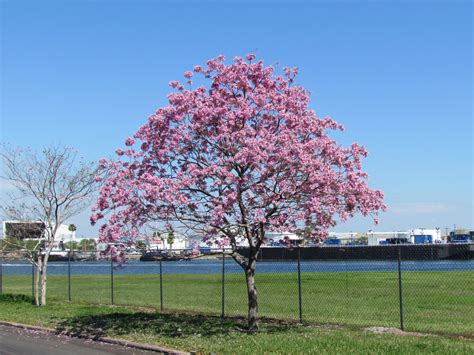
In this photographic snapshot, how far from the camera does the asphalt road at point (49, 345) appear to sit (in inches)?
468

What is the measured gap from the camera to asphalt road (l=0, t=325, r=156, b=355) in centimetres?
1190

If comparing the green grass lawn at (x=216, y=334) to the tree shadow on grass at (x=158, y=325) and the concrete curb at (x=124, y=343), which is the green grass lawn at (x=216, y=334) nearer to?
the tree shadow on grass at (x=158, y=325)

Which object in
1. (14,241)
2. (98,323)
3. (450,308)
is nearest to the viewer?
(98,323)

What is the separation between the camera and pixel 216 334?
1283 centimetres

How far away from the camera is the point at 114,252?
1296cm

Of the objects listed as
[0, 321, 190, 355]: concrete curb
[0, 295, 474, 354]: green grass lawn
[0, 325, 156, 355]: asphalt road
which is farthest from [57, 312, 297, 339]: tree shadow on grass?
[0, 325, 156, 355]: asphalt road

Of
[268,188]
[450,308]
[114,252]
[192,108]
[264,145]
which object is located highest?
[192,108]

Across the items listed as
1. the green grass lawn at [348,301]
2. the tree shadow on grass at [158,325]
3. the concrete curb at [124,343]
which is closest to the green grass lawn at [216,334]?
the tree shadow on grass at [158,325]

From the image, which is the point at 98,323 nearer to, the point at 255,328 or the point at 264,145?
the point at 255,328

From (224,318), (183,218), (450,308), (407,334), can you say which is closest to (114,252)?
(183,218)

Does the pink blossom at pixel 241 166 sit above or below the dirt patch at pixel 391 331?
above

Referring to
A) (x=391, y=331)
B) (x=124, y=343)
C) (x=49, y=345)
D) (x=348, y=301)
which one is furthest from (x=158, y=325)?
(x=348, y=301)

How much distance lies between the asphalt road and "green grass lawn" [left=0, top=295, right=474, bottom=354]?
50 cm

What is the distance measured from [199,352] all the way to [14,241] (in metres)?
14.2
